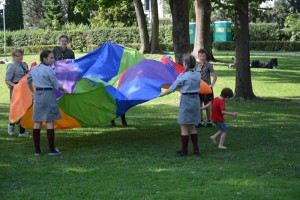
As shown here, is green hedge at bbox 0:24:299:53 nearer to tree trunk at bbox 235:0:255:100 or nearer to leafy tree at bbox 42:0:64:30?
leafy tree at bbox 42:0:64:30

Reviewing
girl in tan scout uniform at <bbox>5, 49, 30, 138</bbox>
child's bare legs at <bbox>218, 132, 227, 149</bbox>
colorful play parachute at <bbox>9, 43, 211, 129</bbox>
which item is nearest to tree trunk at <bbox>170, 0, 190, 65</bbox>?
colorful play parachute at <bbox>9, 43, 211, 129</bbox>

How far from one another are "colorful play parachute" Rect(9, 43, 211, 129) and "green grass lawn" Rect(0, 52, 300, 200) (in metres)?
0.53

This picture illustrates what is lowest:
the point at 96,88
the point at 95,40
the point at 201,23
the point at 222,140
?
the point at 222,140

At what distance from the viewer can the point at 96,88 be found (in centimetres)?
1070

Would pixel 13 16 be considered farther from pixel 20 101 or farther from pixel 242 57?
pixel 20 101

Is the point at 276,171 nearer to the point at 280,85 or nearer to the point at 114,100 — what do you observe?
the point at 114,100

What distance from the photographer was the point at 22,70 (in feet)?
36.4

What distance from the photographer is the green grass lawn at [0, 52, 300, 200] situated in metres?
6.85

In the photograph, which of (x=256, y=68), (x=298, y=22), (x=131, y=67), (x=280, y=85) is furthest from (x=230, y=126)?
(x=298, y=22)

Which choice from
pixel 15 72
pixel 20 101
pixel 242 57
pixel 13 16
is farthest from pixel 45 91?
pixel 13 16

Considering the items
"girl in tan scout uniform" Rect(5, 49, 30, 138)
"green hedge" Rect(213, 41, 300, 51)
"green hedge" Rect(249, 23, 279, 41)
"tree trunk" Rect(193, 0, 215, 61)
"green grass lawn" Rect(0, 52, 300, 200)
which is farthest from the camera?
"green hedge" Rect(249, 23, 279, 41)

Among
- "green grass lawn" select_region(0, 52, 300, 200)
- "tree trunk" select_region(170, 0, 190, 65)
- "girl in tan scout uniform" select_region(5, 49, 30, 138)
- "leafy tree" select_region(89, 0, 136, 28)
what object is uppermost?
"leafy tree" select_region(89, 0, 136, 28)

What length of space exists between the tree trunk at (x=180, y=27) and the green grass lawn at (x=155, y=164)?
8.14 ft

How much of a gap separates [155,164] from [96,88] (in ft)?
8.89
